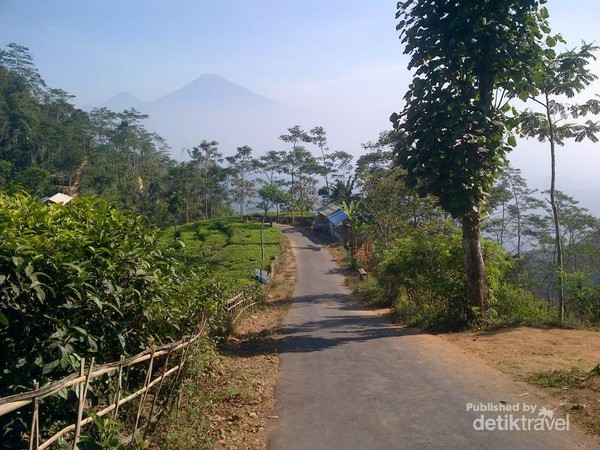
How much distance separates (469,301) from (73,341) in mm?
9945

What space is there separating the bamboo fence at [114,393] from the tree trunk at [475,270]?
7.41 m

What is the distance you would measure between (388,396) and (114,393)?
3.81 m

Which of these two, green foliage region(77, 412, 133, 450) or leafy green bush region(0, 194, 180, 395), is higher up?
leafy green bush region(0, 194, 180, 395)

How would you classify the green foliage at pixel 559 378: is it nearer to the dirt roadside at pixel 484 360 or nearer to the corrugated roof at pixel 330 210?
the dirt roadside at pixel 484 360

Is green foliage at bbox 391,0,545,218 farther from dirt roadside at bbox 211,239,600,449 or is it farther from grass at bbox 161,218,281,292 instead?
grass at bbox 161,218,281,292

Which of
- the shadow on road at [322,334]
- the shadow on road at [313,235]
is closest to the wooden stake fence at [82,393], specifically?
the shadow on road at [322,334]

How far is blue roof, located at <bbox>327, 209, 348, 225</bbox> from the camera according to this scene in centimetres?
4989

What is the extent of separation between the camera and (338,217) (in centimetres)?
A: 5141

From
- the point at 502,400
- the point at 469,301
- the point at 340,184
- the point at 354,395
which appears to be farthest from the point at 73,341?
the point at 340,184

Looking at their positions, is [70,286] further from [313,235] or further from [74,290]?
[313,235]

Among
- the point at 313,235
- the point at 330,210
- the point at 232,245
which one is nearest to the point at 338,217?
the point at 313,235

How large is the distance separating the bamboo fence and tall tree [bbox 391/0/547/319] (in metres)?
6.83

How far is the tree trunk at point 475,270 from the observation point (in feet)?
38.9

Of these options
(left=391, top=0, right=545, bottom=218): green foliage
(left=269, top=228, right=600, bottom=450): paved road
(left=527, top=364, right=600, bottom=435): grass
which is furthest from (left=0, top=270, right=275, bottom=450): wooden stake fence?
(left=391, top=0, right=545, bottom=218): green foliage
